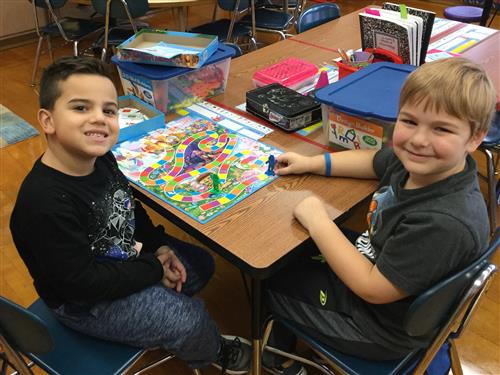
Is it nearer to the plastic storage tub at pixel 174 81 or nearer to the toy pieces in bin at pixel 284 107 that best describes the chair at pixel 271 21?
the plastic storage tub at pixel 174 81

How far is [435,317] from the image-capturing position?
3.01 ft

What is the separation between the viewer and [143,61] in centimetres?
144

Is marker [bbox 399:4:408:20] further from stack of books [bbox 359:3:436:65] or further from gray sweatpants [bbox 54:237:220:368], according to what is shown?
gray sweatpants [bbox 54:237:220:368]

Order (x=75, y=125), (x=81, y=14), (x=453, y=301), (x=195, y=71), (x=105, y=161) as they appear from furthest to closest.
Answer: (x=81, y=14), (x=195, y=71), (x=105, y=161), (x=75, y=125), (x=453, y=301)

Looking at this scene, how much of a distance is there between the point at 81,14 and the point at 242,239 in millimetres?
4167

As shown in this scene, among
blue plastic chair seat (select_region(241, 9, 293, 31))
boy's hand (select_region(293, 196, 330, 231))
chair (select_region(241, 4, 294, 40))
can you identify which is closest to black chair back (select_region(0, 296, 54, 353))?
boy's hand (select_region(293, 196, 330, 231))

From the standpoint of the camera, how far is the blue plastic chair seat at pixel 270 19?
343 cm

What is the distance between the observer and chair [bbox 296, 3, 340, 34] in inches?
97.1

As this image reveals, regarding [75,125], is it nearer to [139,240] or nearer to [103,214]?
[103,214]

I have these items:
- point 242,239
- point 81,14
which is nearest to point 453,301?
point 242,239

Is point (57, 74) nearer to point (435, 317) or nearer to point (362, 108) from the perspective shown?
point (362, 108)

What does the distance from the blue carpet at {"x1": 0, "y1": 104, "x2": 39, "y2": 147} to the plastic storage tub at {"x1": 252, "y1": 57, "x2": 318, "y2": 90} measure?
187 cm

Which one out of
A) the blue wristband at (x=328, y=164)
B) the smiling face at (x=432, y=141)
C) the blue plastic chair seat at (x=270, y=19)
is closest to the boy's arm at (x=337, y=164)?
the blue wristband at (x=328, y=164)

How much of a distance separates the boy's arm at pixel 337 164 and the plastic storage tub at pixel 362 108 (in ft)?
0.20
